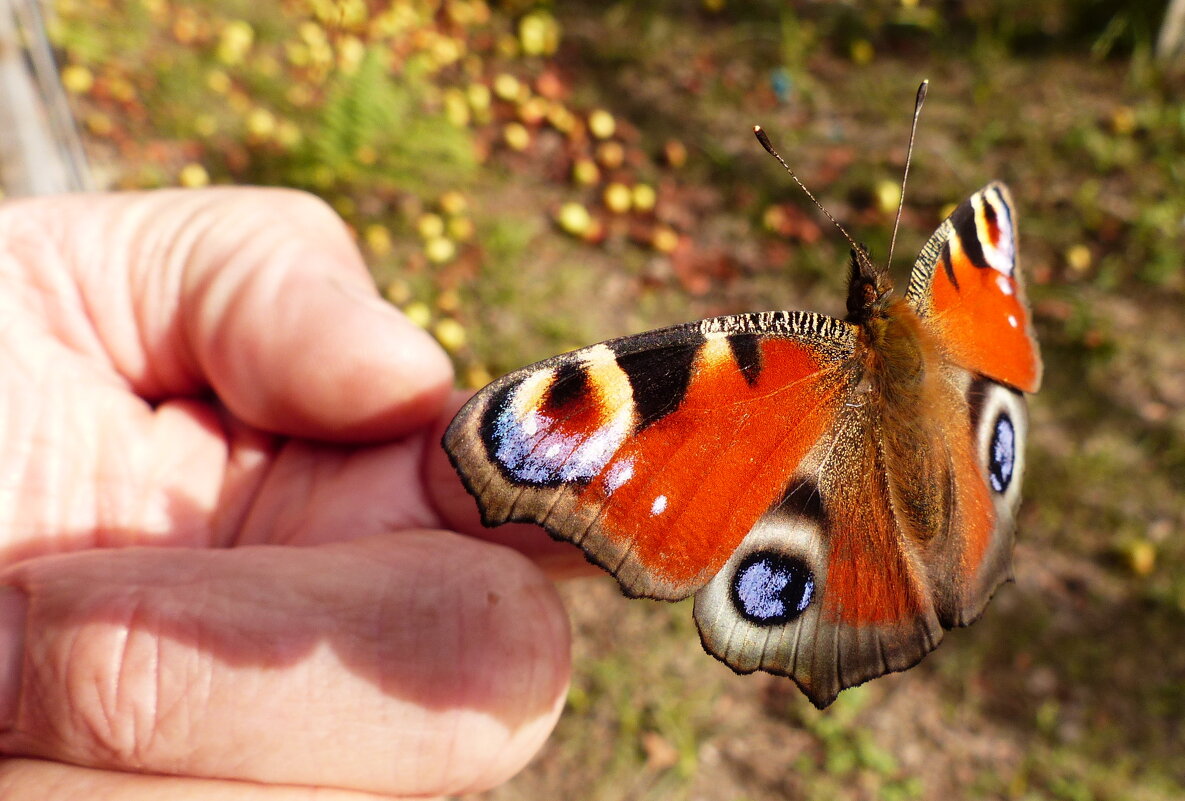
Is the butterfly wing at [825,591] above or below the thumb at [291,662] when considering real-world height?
above

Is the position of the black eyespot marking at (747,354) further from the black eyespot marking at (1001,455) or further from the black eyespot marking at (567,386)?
the black eyespot marking at (1001,455)

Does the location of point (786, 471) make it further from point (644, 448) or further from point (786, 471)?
point (644, 448)

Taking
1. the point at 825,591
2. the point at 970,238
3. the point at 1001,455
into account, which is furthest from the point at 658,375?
the point at 970,238

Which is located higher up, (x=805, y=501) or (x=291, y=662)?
(x=805, y=501)

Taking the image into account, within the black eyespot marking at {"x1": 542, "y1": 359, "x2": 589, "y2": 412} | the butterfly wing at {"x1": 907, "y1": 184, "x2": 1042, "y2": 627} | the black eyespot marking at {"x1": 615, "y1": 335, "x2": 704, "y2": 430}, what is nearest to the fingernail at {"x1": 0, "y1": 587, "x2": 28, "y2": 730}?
the black eyespot marking at {"x1": 542, "y1": 359, "x2": 589, "y2": 412}

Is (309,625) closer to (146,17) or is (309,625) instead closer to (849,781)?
(849,781)

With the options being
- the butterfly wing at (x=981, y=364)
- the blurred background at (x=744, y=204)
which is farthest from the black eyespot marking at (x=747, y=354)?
the blurred background at (x=744, y=204)

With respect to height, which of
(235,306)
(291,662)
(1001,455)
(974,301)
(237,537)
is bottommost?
(237,537)

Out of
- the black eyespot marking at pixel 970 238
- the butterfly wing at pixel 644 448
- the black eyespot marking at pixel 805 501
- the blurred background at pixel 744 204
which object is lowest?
the blurred background at pixel 744 204
